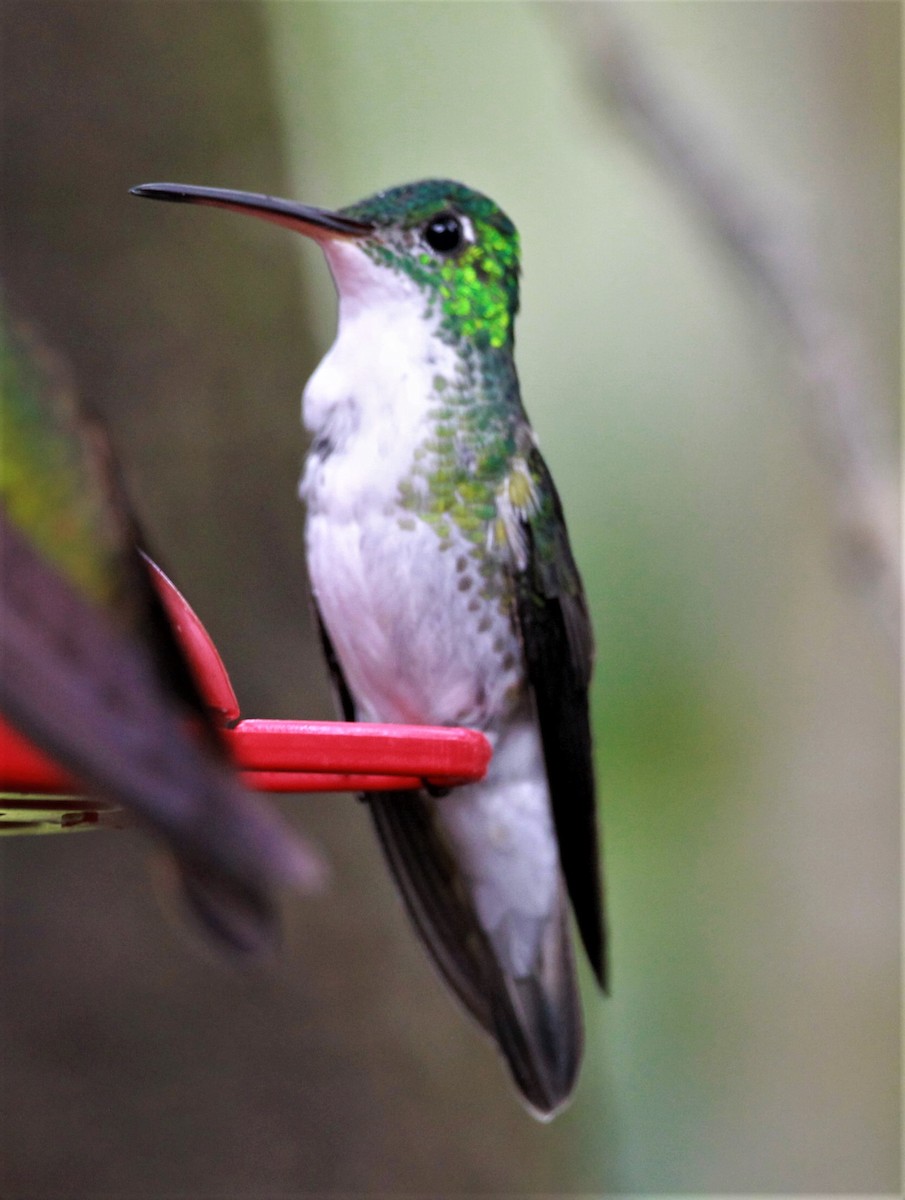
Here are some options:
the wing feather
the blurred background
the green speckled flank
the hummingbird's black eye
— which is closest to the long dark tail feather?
the wing feather

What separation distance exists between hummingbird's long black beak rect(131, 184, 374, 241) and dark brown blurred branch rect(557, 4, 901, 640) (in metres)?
1.24

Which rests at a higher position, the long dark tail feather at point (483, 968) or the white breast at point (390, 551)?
the white breast at point (390, 551)

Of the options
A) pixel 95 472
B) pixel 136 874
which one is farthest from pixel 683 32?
pixel 95 472

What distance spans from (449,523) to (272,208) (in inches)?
17.0

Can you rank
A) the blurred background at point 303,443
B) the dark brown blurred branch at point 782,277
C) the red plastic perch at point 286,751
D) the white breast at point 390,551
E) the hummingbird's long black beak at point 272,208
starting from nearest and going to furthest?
the red plastic perch at point 286,751 → the hummingbird's long black beak at point 272,208 → the white breast at point 390,551 → the blurred background at point 303,443 → the dark brown blurred branch at point 782,277

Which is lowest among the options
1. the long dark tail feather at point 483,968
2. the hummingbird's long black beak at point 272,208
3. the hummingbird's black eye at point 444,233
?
the long dark tail feather at point 483,968

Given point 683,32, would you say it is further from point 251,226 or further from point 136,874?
point 136,874

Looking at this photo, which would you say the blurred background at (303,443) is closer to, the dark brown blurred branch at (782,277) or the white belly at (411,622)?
the dark brown blurred branch at (782,277)

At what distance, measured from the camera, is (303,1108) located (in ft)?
8.35

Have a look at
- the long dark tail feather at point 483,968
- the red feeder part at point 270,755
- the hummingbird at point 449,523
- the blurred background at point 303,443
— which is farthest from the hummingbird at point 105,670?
the long dark tail feather at point 483,968

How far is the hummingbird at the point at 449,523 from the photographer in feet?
5.35

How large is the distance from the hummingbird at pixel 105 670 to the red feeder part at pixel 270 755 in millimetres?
86

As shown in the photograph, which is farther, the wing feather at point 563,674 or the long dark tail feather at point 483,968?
the long dark tail feather at point 483,968

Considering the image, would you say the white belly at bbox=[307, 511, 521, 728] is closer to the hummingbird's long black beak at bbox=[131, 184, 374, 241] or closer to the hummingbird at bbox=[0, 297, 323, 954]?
the hummingbird's long black beak at bbox=[131, 184, 374, 241]
